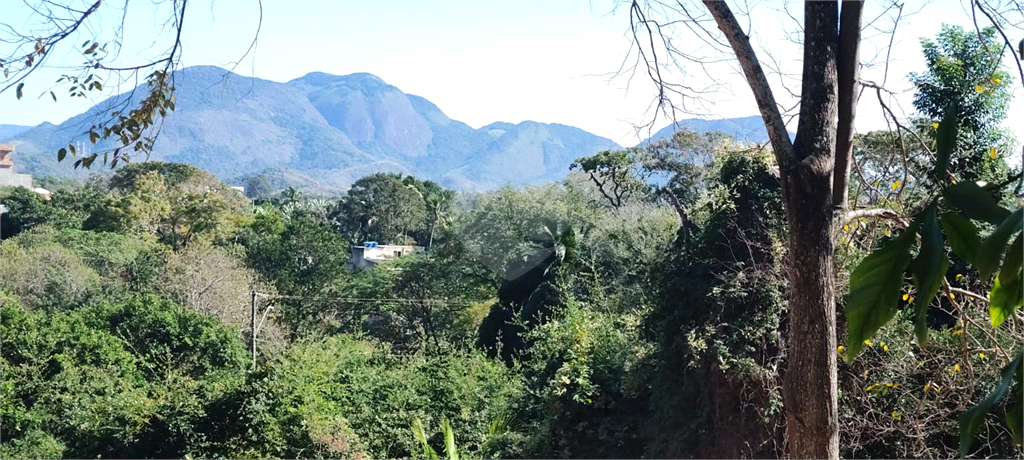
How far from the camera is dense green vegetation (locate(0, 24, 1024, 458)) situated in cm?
493

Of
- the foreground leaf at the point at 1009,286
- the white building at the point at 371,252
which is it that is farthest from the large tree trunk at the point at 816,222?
the white building at the point at 371,252

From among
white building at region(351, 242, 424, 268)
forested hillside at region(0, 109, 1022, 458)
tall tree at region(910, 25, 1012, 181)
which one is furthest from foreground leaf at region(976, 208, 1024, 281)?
white building at region(351, 242, 424, 268)

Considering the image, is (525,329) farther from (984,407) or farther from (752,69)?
(984,407)

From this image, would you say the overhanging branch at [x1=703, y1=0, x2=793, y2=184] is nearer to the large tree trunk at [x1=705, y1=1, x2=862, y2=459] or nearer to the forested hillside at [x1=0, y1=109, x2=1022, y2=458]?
the large tree trunk at [x1=705, y1=1, x2=862, y2=459]

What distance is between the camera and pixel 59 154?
6.39ft

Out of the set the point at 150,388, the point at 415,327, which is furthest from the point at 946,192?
the point at 415,327

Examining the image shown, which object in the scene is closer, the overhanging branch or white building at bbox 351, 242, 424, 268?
the overhanging branch

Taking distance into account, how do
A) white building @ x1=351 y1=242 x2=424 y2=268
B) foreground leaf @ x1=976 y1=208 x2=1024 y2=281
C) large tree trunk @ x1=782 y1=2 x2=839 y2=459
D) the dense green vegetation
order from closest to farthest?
foreground leaf @ x1=976 y1=208 x2=1024 y2=281, large tree trunk @ x1=782 y1=2 x2=839 y2=459, the dense green vegetation, white building @ x1=351 y1=242 x2=424 y2=268

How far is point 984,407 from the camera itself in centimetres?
69

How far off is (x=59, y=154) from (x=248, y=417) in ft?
26.7

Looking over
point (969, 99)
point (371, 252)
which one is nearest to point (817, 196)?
point (969, 99)

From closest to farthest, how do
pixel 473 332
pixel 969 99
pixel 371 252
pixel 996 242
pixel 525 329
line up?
pixel 996 242, pixel 969 99, pixel 525 329, pixel 473 332, pixel 371 252

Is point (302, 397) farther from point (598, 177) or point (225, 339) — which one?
point (598, 177)

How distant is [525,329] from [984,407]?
1224cm
